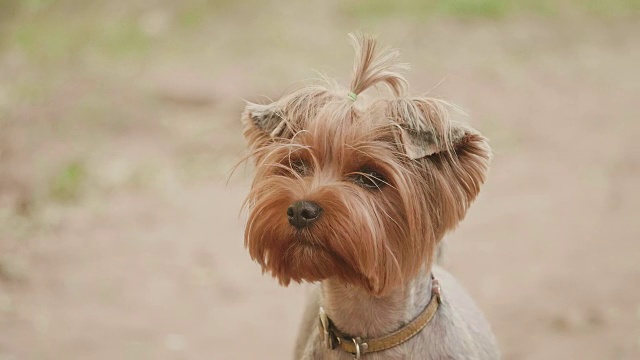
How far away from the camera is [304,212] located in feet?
10.9

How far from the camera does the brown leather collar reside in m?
3.68

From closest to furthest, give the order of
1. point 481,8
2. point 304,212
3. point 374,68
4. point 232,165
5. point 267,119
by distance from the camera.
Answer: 1. point 304,212
2. point 374,68
3. point 267,119
4. point 232,165
5. point 481,8

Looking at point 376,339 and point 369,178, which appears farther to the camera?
point 376,339

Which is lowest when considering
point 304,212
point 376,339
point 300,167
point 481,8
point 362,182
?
point 376,339

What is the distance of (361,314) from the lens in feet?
12.3

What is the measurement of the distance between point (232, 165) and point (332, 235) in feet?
19.2

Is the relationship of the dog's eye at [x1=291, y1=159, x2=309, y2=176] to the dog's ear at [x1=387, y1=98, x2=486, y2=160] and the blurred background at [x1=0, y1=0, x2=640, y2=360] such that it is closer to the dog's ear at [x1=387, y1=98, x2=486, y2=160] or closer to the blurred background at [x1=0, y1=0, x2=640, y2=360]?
the dog's ear at [x1=387, y1=98, x2=486, y2=160]

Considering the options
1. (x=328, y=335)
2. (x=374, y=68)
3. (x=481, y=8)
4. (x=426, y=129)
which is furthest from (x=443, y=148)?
(x=481, y=8)

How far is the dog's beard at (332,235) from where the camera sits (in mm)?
3336

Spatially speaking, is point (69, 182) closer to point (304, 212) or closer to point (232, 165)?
point (232, 165)

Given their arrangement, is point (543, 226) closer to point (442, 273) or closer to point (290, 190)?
point (442, 273)

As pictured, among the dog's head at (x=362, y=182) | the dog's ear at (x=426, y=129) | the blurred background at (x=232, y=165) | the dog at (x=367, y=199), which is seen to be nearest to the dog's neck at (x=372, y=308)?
the dog at (x=367, y=199)

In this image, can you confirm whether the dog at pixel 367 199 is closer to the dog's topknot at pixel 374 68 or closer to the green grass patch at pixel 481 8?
the dog's topknot at pixel 374 68

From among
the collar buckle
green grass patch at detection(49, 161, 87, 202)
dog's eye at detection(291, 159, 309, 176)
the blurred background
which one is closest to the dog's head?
dog's eye at detection(291, 159, 309, 176)
